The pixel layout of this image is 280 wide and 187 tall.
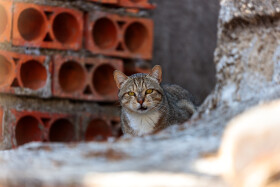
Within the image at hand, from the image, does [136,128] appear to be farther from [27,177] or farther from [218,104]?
[27,177]

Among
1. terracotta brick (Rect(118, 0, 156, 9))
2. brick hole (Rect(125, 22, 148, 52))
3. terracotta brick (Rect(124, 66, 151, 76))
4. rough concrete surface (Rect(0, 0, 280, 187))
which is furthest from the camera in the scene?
brick hole (Rect(125, 22, 148, 52))

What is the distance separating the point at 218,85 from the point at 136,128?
2.17 meters

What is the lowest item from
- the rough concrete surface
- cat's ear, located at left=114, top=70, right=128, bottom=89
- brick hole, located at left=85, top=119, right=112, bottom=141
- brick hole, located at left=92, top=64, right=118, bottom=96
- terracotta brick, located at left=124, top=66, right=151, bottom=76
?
brick hole, located at left=85, top=119, right=112, bottom=141

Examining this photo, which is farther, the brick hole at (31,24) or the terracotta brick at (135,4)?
the terracotta brick at (135,4)

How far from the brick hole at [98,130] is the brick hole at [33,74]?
0.67 m

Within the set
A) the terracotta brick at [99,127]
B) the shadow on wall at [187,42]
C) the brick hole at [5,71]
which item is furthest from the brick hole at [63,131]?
the shadow on wall at [187,42]

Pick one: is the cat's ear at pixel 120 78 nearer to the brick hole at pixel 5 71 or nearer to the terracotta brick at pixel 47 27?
the terracotta brick at pixel 47 27

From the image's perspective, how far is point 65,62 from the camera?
237 inches

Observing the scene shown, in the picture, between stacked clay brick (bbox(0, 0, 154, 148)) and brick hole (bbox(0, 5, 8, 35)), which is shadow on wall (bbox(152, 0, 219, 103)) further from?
brick hole (bbox(0, 5, 8, 35))

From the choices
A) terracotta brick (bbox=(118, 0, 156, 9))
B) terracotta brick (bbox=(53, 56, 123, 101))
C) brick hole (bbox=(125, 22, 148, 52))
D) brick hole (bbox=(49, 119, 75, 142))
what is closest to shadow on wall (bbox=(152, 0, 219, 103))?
Result: brick hole (bbox=(125, 22, 148, 52))

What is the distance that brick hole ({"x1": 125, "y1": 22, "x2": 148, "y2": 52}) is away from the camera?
6.66 m

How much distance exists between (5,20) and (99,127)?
140cm

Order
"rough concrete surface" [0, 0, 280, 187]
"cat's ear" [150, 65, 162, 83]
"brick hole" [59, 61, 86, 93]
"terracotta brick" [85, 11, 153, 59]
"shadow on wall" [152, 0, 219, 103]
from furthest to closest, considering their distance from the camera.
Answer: "shadow on wall" [152, 0, 219, 103] < "terracotta brick" [85, 11, 153, 59] < "brick hole" [59, 61, 86, 93] < "cat's ear" [150, 65, 162, 83] < "rough concrete surface" [0, 0, 280, 187]

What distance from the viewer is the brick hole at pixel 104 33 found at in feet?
21.1
